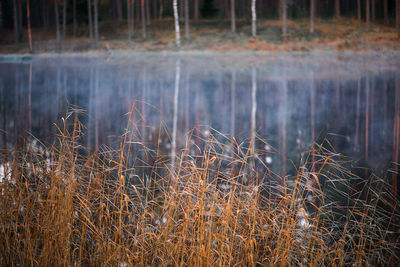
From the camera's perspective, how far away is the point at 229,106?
11734mm

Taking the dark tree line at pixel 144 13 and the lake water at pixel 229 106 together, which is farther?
the dark tree line at pixel 144 13

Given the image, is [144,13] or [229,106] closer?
[229,106]

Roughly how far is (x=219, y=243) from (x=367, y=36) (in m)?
33.5

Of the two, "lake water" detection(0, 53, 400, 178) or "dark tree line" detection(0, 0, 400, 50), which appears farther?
"dark tree line" detection(0, 0, 400, 50)

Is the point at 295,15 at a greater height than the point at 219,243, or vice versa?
the point at 295,15

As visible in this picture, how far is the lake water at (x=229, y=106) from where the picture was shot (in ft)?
24.1

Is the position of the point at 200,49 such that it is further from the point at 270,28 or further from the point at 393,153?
A: the point at 393,153

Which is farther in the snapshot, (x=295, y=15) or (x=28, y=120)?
(x=295, y=15)

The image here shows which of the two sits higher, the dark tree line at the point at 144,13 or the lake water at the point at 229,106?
the dark tree line at the point at 144,13

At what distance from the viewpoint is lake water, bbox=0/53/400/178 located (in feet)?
24.1

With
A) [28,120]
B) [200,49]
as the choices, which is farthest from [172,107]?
[200,49]

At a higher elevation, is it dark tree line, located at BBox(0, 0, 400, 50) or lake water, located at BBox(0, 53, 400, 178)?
Answer: dark tree line, located at BBox(0, 0, 400, 50)

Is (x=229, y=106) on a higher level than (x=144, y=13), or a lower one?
lower

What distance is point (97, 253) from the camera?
10.5ft
